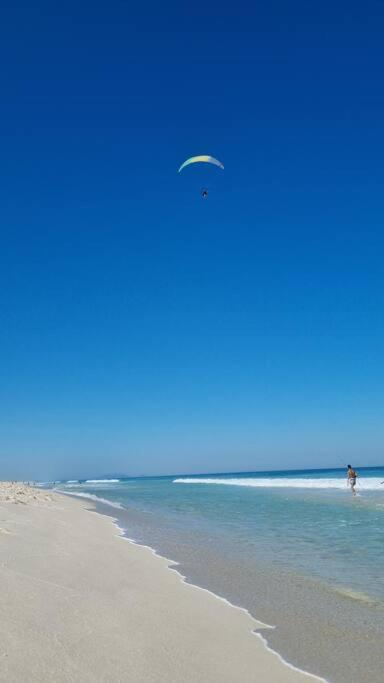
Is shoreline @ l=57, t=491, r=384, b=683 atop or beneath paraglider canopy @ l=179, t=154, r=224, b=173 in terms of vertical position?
beneath

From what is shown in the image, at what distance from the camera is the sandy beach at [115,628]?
4754mm

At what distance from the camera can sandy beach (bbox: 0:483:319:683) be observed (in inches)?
187

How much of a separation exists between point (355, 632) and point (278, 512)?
1713 cm

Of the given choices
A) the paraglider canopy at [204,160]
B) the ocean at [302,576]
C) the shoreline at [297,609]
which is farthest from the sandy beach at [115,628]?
the paraglider canopy at [204,160]

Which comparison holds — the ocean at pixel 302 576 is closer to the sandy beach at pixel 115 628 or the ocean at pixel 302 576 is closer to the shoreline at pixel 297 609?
the shoreline at pixel 297 609

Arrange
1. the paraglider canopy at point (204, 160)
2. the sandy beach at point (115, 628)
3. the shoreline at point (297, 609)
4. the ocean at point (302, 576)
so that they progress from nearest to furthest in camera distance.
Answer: the sandy beach at point (115, 628)
the shoreline at point (297, 609)
the ocean at point (302, 576)
the paraglider canopy at point (204, 160)

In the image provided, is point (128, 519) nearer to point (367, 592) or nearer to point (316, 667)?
point (367, 592)

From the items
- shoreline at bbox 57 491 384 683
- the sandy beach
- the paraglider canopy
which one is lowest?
shoreline at bbox 57 491 384 683

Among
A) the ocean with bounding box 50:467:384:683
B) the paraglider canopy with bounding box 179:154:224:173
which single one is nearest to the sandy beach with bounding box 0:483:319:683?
the ocean with bounding box 50:467:384:683

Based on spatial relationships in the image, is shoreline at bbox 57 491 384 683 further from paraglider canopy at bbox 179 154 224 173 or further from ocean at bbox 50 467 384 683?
paraglider canopy at bbox 179 154 224 173

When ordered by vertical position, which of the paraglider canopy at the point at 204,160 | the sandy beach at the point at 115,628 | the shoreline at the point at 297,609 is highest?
the paraglider canopy at the point at 204,160

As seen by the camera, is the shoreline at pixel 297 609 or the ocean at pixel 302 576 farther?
the ocean at pixel 302 576

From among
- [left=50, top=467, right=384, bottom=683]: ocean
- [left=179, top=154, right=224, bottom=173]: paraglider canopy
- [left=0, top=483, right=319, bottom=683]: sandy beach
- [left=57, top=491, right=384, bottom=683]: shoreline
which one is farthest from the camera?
[left=179, top=154, right=224, bottom=173]: paraglider canopy

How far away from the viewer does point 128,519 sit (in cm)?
2219
